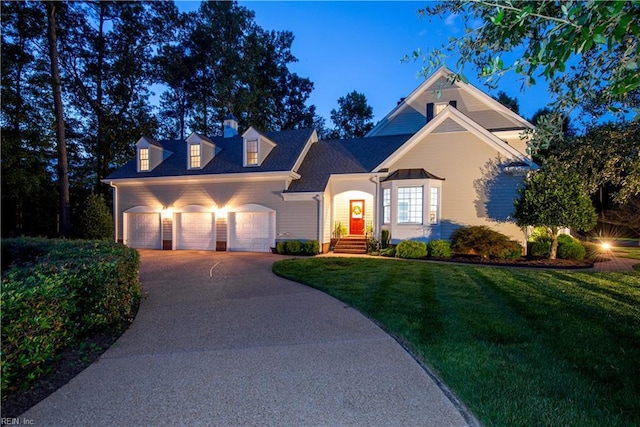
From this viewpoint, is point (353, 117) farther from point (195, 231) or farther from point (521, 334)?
point (521, 334)

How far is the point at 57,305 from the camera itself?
12.4 ft

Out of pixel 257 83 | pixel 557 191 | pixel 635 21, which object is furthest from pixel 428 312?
pixel 257 83

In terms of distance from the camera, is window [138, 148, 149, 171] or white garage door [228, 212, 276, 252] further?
window [138, 148, 149, 171]

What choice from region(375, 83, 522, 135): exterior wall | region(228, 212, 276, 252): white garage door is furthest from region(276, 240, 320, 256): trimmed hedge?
region(375, 83, 522, 135): exterior wall

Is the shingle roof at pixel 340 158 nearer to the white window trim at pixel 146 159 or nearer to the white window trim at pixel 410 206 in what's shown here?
the white window trim at pixel 410 206

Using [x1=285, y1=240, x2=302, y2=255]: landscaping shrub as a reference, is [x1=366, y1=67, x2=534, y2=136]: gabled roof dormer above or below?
above

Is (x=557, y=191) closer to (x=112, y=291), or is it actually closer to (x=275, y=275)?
(x=275, y=275)

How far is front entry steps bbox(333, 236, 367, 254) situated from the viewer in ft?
50.7

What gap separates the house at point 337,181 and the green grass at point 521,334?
5.13 metres

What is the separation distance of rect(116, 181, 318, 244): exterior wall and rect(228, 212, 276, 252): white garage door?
0.43 meters

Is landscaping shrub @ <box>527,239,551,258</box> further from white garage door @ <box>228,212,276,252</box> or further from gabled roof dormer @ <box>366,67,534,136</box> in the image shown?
white garage door @ <box>228,212,276,252</box>

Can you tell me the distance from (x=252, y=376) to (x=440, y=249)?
1125 cm

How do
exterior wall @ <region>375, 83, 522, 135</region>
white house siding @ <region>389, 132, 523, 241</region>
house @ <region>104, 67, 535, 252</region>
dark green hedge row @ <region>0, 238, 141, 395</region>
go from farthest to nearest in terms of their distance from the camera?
exterior wall @ <region>375, 83, 522, 135</region> → house @ <region>104, 67, 535, 252</region> → white house siding @ <region>389, 132, 523, 241</region> → dark green hedge row @ <region>0, 238, 141, 395</region>

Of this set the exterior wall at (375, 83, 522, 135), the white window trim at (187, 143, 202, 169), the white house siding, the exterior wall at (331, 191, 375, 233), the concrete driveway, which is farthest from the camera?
the white window trim at (187, 143, 202, 169)
